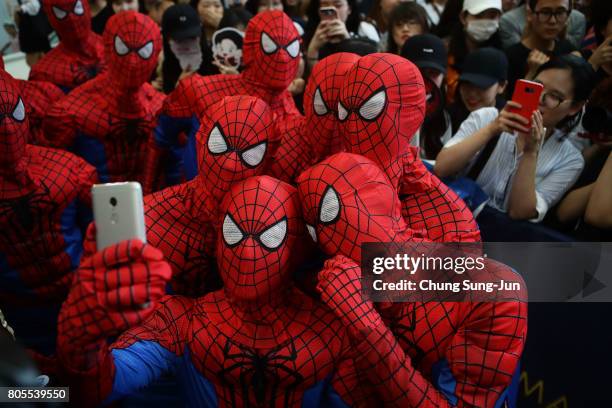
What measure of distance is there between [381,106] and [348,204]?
238 millimetres

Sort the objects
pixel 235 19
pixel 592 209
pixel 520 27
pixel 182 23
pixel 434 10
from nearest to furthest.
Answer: pixel 592 209 → pixel 235 19 → pixel 182 23 → pixel 520 27 → pixel 434 10

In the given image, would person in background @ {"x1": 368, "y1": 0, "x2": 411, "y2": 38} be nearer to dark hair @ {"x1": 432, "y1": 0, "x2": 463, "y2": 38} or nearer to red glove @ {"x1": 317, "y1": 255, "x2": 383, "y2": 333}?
dark hair @ {"x1": 432, "y1": 0, "x2": 463, "y2": 38}

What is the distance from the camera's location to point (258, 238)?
3.76 ft

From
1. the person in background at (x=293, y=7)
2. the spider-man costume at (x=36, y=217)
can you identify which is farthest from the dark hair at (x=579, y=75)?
the person in background at (x=293, y=7)

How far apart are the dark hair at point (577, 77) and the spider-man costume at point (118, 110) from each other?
1500mm

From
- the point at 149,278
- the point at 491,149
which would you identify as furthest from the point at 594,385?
the point at 149,278

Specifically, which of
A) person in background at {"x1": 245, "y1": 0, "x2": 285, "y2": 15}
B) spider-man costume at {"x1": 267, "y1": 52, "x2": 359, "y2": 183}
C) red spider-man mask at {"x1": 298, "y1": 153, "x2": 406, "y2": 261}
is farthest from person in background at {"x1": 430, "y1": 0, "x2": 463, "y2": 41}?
red spider-man mask at {"x1": 298, "y1": 153, "x2": 406, "y2": 261}

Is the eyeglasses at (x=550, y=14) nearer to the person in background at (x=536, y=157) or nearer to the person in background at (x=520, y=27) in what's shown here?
the person in background at (x=520, y=27)

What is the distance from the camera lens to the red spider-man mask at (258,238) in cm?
115

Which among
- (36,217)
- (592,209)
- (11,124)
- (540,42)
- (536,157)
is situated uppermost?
(540,42)

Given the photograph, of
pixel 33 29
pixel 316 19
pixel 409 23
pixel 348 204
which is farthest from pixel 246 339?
pixel 33 29

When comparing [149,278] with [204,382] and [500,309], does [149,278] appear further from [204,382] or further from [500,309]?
[500,309]

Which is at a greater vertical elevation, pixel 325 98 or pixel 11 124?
pixel 325 98

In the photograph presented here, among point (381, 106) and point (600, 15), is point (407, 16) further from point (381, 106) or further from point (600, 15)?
point (381, 106)
